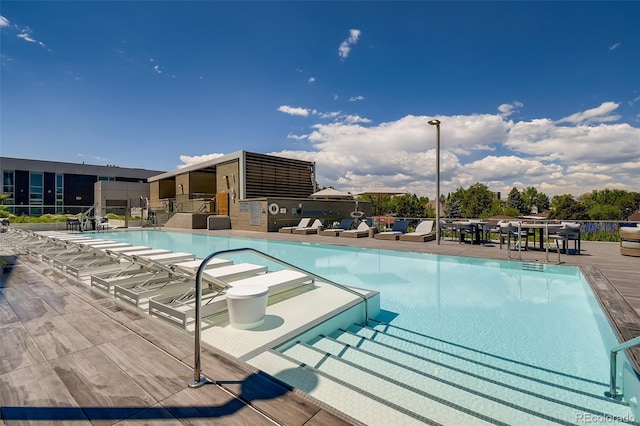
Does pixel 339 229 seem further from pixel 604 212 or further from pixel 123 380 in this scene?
pixel 604 212

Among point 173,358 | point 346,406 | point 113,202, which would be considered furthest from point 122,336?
point 113,202

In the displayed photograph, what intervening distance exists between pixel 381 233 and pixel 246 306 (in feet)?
31.2

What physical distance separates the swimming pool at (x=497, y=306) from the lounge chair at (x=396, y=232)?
10.3 feet

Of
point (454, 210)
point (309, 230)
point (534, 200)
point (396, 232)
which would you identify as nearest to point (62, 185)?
point (309, 230)

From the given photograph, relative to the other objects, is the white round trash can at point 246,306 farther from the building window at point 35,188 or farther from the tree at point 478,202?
the tree at point 478,202

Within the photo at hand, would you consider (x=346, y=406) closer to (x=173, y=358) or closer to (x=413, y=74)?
(x=173, y=358)

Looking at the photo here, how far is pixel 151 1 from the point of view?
895 centimetres

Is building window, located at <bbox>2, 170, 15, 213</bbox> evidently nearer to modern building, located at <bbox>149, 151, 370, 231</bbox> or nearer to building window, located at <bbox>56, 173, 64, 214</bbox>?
building window, located at <bbox>56, 173, 64, 214</bbox>

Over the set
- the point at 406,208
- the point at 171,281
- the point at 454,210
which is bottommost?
the point at 171,281

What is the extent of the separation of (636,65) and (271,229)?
18359 millimetres

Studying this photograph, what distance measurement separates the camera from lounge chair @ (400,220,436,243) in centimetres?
1104

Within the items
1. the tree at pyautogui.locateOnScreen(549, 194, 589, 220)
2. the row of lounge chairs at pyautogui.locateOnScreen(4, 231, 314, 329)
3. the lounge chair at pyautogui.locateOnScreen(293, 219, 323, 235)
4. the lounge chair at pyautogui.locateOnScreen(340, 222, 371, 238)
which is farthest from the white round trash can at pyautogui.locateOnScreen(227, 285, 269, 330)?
the tree at pyautogui.locateOnScreen(549, 194, 589, 220)

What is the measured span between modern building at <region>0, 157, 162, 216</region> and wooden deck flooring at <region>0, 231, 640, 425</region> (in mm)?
31787

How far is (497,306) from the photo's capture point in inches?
178
